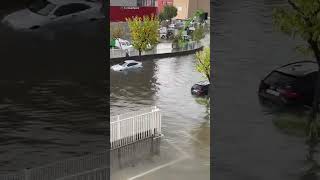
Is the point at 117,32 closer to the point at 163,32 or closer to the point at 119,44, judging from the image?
the point at 119,44

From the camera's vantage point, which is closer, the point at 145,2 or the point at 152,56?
the point at 152,56

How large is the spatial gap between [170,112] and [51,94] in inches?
371

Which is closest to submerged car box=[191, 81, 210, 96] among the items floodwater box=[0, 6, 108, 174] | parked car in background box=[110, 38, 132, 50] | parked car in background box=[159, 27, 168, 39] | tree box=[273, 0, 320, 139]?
parked car in background box=[110, 38, 132, 50]

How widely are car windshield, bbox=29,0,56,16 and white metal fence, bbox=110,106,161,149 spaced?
4.81 meters

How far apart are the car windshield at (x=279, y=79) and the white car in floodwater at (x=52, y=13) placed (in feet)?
5.62

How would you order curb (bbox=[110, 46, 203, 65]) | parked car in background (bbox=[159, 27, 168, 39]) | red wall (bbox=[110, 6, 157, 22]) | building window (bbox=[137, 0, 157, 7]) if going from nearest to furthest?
curb (bbox=[110, 46, 203, 65])
red wall (bbox=[110, 6, 157, 22])
parked car in background (bbox=[159, 27, 168, 39])
building window (bbox=[137, 0, 157, 7])

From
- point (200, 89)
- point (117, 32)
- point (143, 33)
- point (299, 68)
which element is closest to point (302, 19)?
point (299, 68)

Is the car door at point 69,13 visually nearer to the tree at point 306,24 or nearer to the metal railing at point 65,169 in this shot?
the metal railing at point 65,169

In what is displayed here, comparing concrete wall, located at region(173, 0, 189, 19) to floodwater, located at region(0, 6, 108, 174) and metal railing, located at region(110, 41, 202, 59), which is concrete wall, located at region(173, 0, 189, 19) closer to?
metal railing, located at region(110, 41, 202, 59)

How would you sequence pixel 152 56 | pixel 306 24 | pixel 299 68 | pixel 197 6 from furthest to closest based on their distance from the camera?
pixel 197 6, pixel 152 56, pixel 299 68, pixel 306 24

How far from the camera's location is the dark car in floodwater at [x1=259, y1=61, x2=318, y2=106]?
4723mm

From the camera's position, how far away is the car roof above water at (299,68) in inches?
185

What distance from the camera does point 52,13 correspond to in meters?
4.92

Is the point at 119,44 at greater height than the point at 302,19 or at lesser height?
lesser
